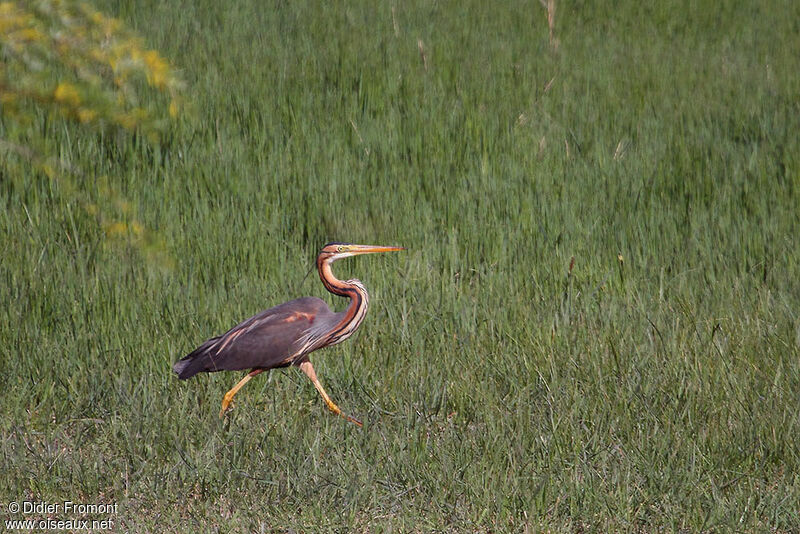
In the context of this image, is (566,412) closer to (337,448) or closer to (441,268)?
(337,448)

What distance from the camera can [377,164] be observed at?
5586 mm

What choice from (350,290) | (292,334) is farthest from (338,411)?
(350,290)

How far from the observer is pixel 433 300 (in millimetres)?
4227

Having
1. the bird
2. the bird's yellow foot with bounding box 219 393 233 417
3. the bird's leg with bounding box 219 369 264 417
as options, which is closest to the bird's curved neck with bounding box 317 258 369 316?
the bird

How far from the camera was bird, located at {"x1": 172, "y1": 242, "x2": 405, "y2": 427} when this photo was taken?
125 inches

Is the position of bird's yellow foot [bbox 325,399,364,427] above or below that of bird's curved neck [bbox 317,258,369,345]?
below

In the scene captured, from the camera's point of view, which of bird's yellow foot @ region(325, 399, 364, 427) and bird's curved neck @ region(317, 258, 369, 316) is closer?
bird's curved neck @ region(317, 258, 369, 316)

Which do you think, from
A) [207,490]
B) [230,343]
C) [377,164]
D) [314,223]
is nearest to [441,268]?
[314,223]

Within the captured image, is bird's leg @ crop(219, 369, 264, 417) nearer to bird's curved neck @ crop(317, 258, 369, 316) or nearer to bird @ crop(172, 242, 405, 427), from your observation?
bird @ crop(172, 242, 405, 427)

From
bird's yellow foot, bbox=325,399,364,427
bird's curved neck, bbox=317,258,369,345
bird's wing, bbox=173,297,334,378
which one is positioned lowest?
bird's yellow foot, bbox=325,399,364,427

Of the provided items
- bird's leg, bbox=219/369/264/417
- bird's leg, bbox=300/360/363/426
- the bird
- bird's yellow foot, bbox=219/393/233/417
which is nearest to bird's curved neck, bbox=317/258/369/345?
the bird

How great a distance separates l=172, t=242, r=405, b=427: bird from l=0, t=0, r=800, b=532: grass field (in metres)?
0.21

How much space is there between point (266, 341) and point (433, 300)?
3.77 ft

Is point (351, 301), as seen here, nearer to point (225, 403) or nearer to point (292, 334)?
point (292, 334)
